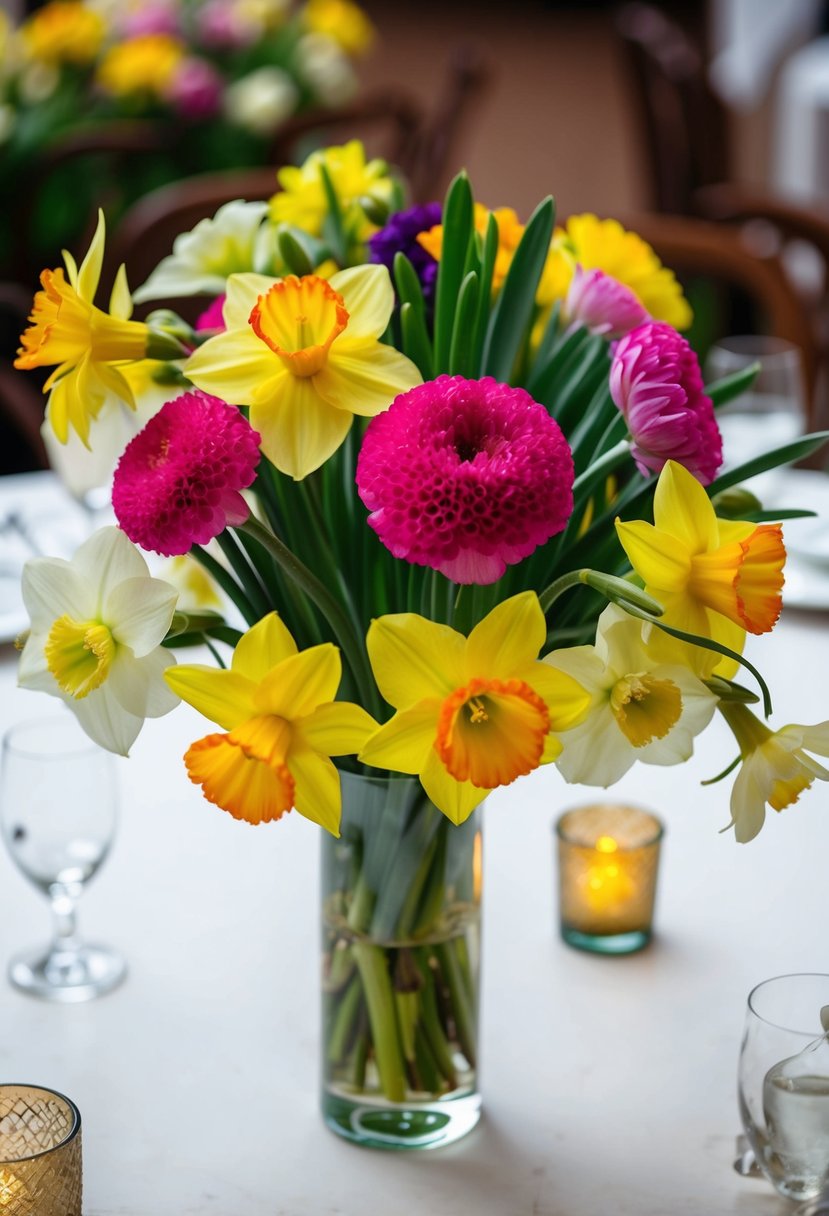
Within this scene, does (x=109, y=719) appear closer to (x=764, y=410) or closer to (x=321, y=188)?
(x=321, y=188)

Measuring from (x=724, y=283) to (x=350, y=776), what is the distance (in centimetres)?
367

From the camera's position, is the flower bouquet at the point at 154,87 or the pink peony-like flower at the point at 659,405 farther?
the flower bouquet at the point at 154,87

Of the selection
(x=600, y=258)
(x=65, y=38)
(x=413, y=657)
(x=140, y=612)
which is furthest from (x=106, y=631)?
(x=65, y=38)

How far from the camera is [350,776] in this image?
651 millimetres

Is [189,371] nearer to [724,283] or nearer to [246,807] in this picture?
[246,807]

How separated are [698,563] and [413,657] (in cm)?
11

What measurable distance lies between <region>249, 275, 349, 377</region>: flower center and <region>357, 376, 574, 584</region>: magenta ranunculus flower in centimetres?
5

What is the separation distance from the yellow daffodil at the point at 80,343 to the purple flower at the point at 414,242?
0.12m

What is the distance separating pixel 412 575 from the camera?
63cm

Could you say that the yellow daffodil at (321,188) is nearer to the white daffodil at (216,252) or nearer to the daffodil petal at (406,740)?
the white daffodil at (216,252)

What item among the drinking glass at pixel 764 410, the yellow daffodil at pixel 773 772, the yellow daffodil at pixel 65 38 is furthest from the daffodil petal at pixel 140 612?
the yellow daffodil at pixel 65 38

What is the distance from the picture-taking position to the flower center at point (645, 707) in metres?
0.55

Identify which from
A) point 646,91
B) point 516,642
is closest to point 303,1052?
point 516,642

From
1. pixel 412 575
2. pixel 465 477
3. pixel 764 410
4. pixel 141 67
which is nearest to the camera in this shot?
pixel 465 477
